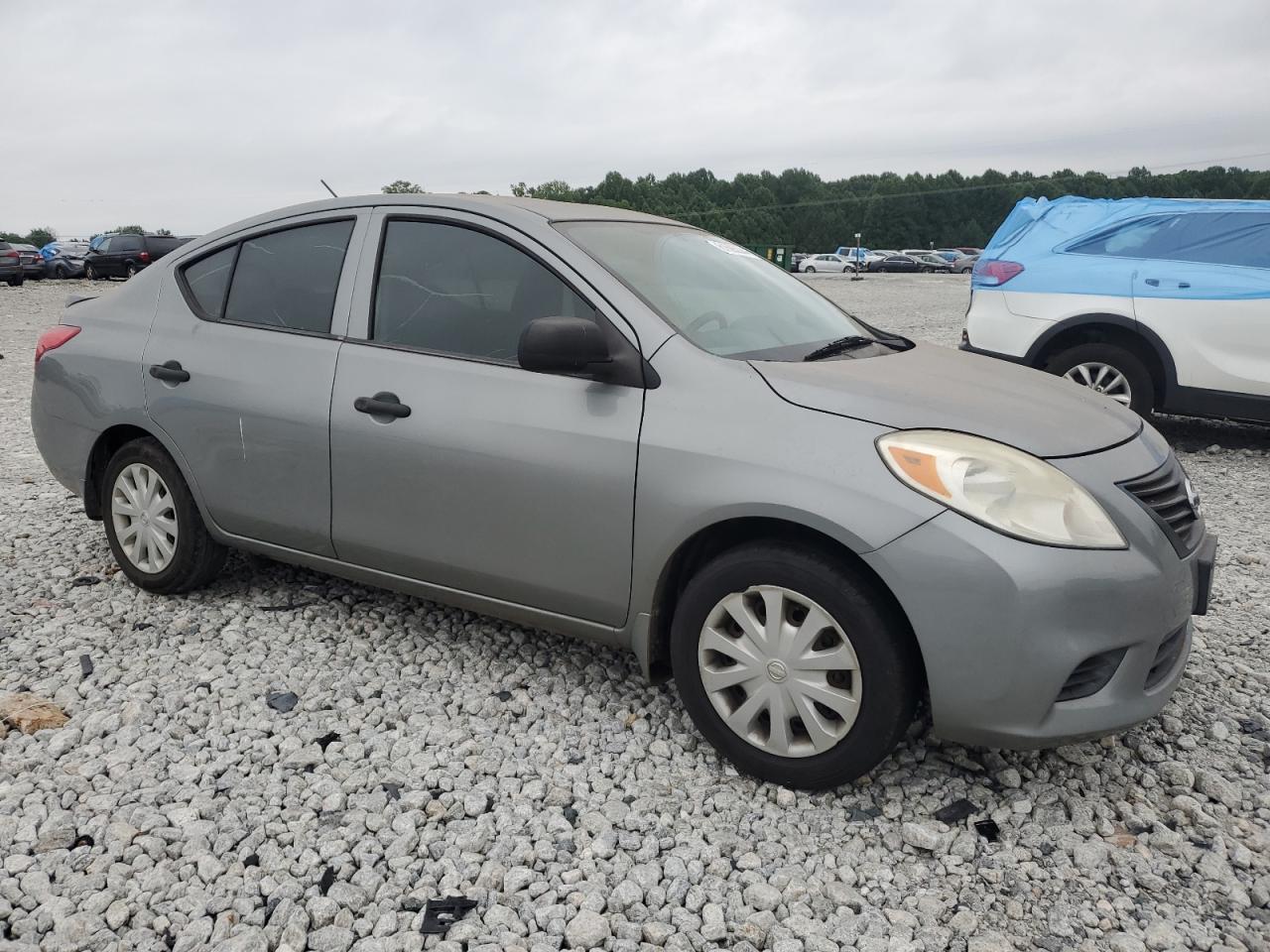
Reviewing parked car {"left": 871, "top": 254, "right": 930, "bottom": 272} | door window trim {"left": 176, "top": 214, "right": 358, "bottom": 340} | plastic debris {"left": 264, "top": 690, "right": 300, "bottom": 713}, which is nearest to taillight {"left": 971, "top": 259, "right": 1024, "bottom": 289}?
door window trim {"left": 176, "top": 214, "right": 358, "bottom": 340}

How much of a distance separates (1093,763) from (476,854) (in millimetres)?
1891

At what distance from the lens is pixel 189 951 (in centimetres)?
234

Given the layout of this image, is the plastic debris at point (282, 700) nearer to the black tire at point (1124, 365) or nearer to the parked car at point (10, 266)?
the black tire at point (1124, 365)

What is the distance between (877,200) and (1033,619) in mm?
116506

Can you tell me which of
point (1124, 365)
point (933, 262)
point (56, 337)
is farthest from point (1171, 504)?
point (933, 262)

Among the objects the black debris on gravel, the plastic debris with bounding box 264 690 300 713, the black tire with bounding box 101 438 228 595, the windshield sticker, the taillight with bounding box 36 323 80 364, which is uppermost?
the windshield sticker

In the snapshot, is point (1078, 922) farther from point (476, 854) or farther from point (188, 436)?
point (188, 436)

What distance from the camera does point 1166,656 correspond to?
2855mm

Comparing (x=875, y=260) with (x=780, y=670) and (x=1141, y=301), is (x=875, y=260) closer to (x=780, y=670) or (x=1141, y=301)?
(x=1141, y=301)

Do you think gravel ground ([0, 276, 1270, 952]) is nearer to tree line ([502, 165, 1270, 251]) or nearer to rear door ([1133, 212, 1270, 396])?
rear door ([1133, 212, 1270, 396])

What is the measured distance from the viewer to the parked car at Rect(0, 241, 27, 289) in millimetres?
28906

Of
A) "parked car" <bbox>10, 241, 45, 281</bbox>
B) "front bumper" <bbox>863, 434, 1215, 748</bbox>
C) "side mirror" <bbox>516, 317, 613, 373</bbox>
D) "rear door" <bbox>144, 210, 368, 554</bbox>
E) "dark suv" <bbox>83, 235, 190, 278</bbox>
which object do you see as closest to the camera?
"front bumper" <bbox>863, 434, 1215, 748</bbox>

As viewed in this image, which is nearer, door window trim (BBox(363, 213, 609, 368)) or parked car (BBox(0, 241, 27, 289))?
door window trim (BBox(363, 213, 609, 368))

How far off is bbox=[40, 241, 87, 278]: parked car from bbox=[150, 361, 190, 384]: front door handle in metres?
34.7
